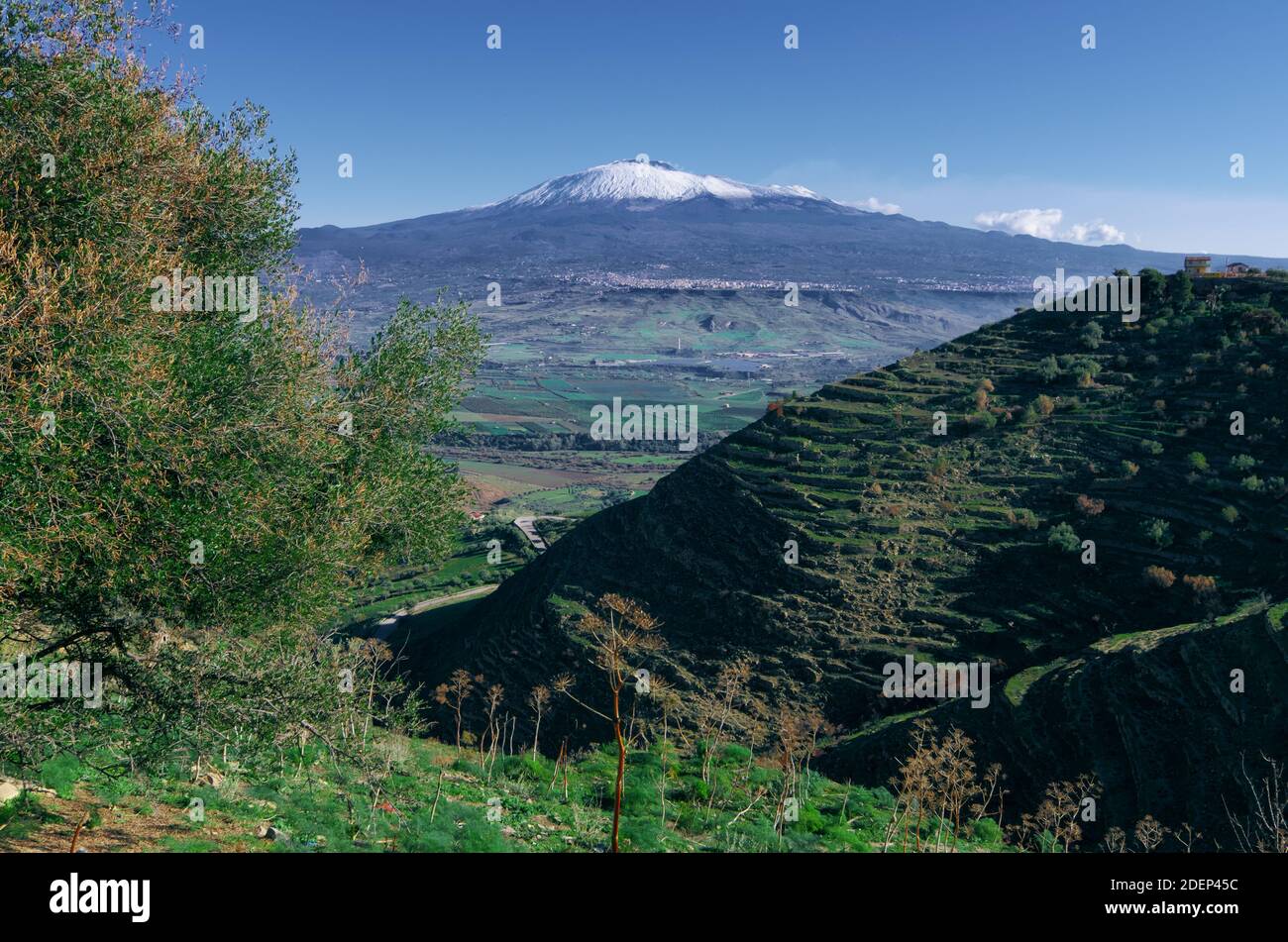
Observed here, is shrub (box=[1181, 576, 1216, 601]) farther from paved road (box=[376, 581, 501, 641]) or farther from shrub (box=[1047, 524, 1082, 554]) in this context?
paved road (box=[376, 581, 501, 641])

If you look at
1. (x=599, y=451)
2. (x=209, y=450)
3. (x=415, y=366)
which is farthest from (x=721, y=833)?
(x=599, y=451)

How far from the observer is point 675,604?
143 ft

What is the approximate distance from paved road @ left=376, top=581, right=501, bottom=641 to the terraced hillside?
9491 mm

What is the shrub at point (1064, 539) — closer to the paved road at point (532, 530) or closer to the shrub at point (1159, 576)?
the shrub at point (1159, 576)

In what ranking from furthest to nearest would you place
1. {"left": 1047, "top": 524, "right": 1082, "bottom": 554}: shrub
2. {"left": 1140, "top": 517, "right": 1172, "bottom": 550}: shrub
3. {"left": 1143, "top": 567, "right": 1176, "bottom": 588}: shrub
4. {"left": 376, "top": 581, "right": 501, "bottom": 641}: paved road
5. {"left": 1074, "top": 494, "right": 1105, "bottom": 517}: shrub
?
{"left": 376, "top": 581, "right": 501, "bottom": 641}: paved road, {"left": 1074, "top": 494, "right": 1105, "bottom": 517}: shrub, {"left": 1047, "top": 524, "right": 1082, "bottom": 554}: shrub, {"left": 1140, "top": 517, "right": 1172, "bottom": 550}: shrub, {"left": 1143, "top": 567, "right": 1176, "bottom": 588}: shrub

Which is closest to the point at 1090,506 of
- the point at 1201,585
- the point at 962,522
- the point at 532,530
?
the point at 962,522

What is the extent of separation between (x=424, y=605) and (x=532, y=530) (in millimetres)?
28814

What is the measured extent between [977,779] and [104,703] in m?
24.0

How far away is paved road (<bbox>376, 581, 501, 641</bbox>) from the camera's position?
6006 cm

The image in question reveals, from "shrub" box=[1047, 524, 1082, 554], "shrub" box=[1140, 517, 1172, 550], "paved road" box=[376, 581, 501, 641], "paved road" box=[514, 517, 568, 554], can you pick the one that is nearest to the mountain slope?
"shrub" box=[1047, 524, 1082, 554]

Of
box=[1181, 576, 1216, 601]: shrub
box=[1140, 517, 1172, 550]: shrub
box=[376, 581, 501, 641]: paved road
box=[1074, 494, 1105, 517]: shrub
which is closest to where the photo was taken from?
box=[1181, 576, 1216, 601]: shrub

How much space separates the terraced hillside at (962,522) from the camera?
115ft

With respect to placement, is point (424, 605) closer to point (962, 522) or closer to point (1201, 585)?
point (962, 522)
